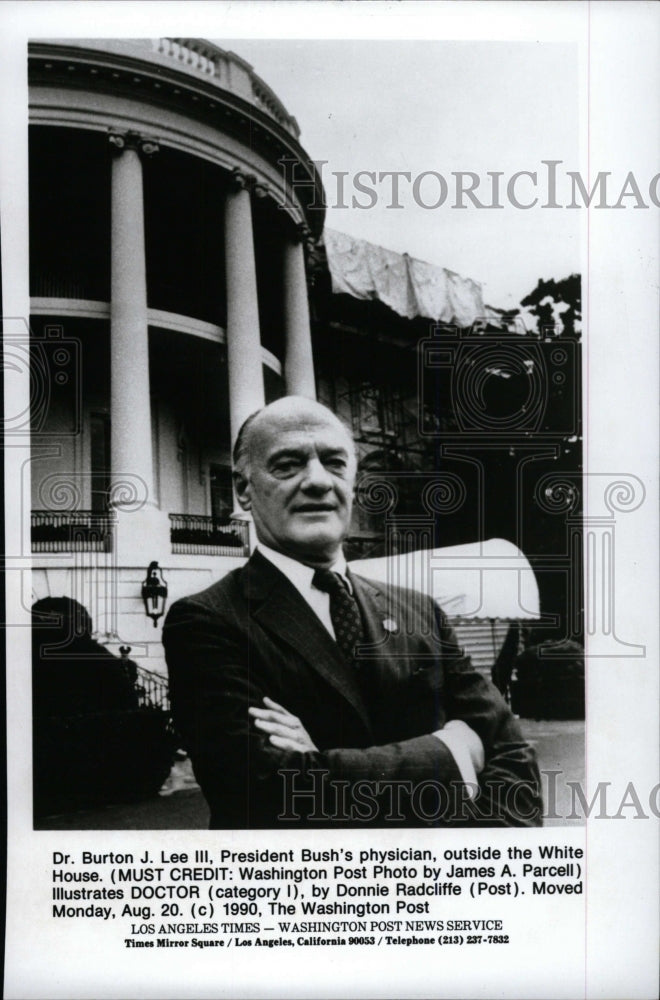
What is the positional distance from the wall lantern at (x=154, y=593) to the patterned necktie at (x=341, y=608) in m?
0.62

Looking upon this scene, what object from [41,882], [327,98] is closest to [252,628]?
[41,882]

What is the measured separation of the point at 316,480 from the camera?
12.2 ft

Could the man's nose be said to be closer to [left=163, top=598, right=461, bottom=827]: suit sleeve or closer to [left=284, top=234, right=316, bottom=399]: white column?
[left=284, top=234, right=316, bottom=399]: white column

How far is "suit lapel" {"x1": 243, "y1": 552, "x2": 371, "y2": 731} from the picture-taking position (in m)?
3.65

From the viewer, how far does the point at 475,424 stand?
3.76m

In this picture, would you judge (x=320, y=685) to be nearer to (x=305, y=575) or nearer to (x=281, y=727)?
(x=281, y=727)

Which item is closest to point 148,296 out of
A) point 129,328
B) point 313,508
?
point 129,328

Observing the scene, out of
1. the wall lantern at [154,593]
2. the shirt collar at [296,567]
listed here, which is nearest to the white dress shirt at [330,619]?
the shirt collar at [296,567]

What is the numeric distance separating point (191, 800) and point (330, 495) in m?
1.36

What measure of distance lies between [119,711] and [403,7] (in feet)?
10.2

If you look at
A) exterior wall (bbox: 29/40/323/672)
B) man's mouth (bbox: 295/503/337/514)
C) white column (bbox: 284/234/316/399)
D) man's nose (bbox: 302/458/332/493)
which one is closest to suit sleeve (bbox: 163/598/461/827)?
exterior wall (bbox: 29/40/323/672)

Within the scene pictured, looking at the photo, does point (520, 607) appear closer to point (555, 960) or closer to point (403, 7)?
point (555, 960)

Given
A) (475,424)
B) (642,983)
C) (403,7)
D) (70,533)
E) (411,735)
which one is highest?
(403,7)

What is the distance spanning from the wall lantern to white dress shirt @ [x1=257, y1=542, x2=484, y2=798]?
0.42m
